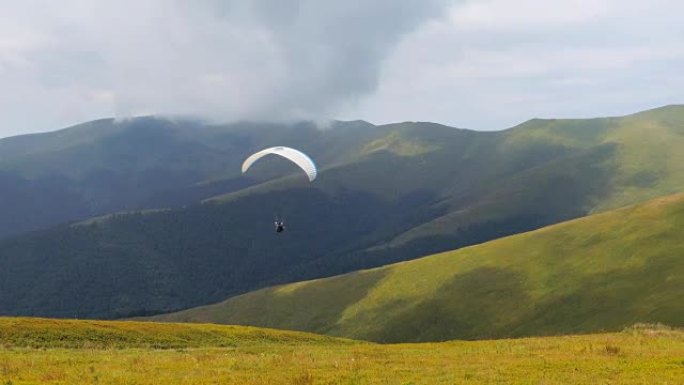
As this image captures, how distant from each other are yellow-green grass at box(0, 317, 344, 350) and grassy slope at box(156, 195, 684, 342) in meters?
50.8

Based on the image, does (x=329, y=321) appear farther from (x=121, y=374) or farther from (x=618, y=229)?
(x=121, y=374)

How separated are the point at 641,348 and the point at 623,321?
184 ft

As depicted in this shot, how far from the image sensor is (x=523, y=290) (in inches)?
4754

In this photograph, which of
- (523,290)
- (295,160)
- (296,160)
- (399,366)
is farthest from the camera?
(523,290)

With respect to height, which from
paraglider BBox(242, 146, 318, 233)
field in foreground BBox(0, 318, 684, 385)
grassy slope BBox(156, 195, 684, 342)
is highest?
paraglider BBox(242, 146, 318, 233)

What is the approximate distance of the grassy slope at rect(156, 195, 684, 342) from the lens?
102 m

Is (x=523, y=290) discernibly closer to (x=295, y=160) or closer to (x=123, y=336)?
(x=295, y=160)

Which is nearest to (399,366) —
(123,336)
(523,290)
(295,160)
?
(123,336)

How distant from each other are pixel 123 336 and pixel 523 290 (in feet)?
266

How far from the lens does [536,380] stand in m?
28.4

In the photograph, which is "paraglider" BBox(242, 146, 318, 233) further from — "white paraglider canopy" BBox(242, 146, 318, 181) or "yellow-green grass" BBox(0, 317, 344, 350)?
"yellow-green grass" BBox(0, 317, 344, 350)

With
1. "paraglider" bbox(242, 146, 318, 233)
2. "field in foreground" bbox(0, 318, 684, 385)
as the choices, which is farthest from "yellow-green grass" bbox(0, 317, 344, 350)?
"paraglider" bbox(242, 146, 318, 233)

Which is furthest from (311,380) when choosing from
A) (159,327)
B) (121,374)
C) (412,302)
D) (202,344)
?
(412,302)

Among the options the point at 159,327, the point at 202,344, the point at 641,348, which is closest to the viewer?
the point at 641,348
